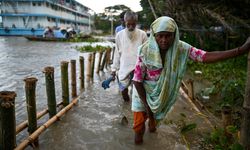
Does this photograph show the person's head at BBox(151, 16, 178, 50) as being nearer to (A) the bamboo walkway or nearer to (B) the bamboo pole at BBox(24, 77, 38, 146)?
(A) the bamboo walkway

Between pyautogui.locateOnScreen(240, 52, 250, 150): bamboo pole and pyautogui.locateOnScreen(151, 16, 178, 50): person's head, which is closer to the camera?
pyautogui.locateOnScreen(240, 52, 250, 150): bamboo pole

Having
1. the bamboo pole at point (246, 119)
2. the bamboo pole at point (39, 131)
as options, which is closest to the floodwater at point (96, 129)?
the bamboo pole at point (39, 131)

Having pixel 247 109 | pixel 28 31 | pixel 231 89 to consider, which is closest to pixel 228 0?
pixel 231 89

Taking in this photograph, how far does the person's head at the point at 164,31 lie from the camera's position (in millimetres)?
2916

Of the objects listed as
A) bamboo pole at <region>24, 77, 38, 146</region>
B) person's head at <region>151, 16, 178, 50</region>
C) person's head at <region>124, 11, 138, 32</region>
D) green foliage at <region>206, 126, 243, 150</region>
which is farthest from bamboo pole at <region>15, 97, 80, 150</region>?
green foliage at <region>206, 126, 243, 150</region>

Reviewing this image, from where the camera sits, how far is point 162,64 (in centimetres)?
316

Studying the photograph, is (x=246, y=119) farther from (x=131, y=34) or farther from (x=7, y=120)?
(x=131, y=34)

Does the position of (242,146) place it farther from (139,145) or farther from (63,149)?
(63,149)

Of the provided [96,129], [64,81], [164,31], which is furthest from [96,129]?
[164,31]

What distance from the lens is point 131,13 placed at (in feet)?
15.7

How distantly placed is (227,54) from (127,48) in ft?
8.47

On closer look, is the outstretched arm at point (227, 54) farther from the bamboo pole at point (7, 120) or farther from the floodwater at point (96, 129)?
the bamboo pole at point (7, 120)

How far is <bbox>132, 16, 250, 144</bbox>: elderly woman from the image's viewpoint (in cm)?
298

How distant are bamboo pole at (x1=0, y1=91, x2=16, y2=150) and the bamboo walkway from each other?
2.07ft
